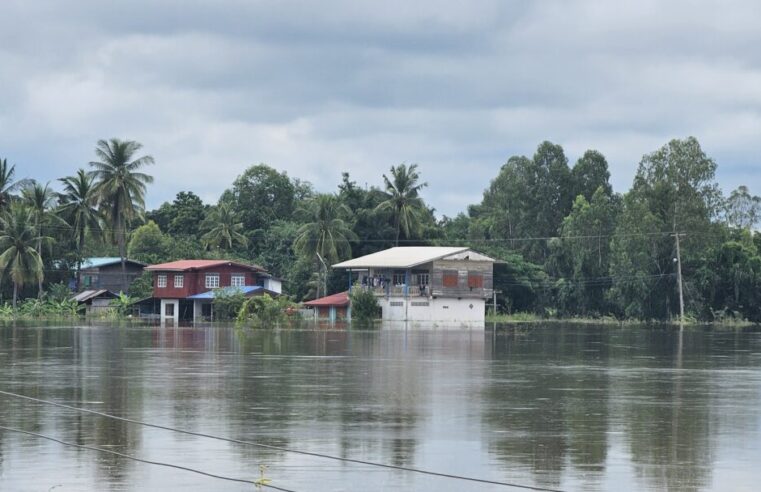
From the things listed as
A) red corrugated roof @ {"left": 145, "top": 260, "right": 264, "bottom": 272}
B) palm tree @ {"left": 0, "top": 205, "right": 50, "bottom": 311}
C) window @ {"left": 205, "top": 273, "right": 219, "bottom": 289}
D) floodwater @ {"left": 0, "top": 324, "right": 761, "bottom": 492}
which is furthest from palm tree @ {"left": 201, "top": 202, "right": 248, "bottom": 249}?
floodwater @ {"left": 0, "top": 324, "right": 761, "bottom": 492}

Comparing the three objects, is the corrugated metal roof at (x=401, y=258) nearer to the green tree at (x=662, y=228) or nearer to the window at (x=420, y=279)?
the window at (x=420, y=279)

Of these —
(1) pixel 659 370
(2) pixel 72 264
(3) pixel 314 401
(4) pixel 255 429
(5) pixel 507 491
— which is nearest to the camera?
(5) pixel 507 491

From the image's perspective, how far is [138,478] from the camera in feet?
46.0

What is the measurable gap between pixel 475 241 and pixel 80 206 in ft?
122

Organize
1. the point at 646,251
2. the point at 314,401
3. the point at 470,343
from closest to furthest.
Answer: the point at 314,401
the point at 470,343
the point at 646,251

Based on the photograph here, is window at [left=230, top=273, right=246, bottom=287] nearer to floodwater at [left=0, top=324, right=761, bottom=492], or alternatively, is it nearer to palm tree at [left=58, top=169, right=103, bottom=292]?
palm tree at [left=58, top=169, right=103, bottom=292]

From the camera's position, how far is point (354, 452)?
16234 millimetres

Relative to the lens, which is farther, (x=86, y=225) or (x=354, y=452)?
(x=86, y=225)

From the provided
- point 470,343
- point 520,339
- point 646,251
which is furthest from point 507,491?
point 646,251

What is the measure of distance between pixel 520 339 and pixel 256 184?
7651 cm

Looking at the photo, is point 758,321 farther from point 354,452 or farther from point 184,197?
point 354,452

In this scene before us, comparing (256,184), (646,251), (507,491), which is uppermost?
(256,184)

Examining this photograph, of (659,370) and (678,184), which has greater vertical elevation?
(678,184)

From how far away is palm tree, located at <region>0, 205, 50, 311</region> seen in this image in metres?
93.2
